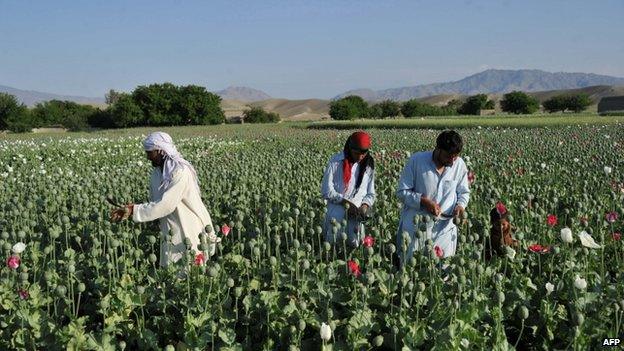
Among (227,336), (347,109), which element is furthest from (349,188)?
(347,109)

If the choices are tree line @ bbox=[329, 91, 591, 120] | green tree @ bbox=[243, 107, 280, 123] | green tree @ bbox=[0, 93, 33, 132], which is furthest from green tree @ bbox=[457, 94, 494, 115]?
green tree @ bbox=[0, 93, 33, 132]

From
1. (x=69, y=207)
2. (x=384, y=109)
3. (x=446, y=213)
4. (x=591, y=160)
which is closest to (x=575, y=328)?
(x=446, y=213)

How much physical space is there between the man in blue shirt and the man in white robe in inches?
69.5

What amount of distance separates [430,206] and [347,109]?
88471mm

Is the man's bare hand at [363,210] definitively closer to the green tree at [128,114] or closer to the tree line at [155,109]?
the tree line at [155,109]

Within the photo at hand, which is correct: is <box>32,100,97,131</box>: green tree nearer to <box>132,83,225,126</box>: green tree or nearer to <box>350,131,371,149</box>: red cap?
<box>132,83,225,126</box>: green tree

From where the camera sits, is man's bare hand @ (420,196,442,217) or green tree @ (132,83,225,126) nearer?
man's bare hand @ (420,196,442,217)

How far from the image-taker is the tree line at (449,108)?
94.7m

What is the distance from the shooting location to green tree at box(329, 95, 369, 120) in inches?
3659

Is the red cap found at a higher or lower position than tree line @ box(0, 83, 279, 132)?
lower

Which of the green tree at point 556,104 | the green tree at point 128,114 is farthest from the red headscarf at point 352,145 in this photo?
the green tree at point 556,104

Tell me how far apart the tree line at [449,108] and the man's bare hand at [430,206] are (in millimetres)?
87940

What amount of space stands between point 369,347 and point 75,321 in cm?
202

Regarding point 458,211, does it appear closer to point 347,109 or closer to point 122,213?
point 122,213
